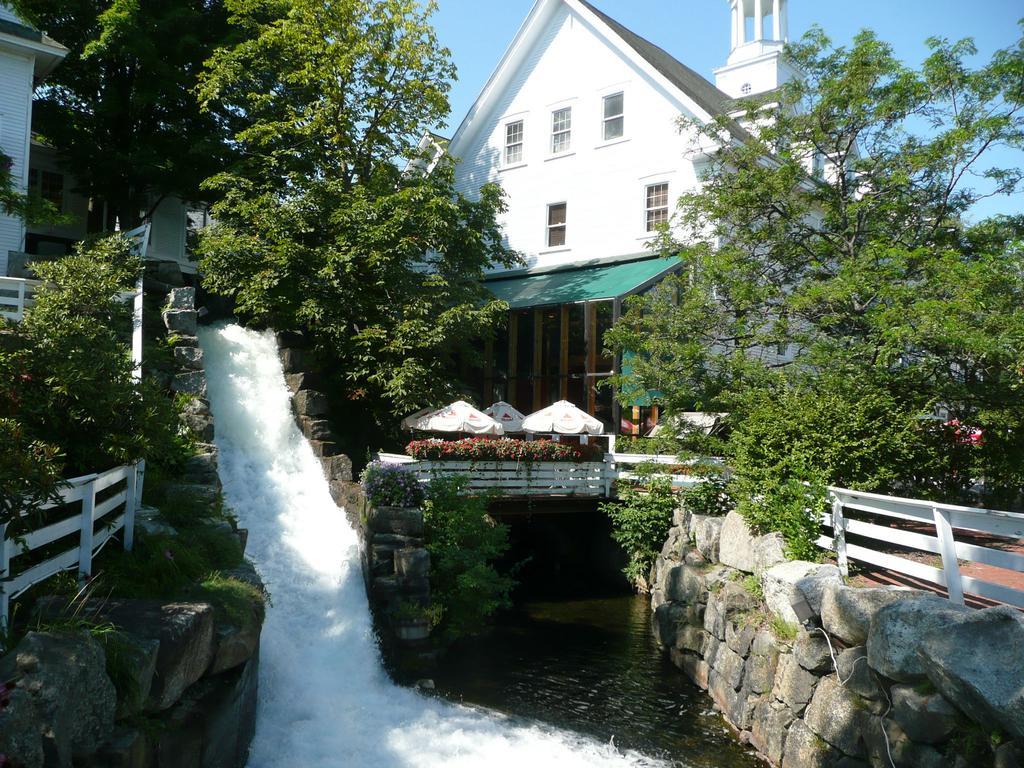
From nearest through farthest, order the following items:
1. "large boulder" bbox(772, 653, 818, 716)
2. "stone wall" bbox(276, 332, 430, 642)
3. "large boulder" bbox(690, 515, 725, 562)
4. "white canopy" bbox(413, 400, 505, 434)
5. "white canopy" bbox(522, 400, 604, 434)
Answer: "large boulder" bbox(772, 653, 818, 716)
"stone wall" bbox(276, 332, 430, 642)
"large boulder" bbox(690, 515, 725, 562)
"white canopy" bbox(413, 400, 505, 434)
"white canopy" bbox(522, 400, 604, 434)

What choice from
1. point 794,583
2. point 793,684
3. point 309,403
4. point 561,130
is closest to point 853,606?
point 794,583

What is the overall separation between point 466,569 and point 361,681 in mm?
2894

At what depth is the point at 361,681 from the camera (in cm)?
1066

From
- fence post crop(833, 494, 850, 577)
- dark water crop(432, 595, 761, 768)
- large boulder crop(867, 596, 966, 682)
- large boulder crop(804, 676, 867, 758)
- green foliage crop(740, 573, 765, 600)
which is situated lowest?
dark water crop(432, 595, 761, 768)

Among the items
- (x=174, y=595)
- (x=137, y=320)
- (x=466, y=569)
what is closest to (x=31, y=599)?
(x=174, y=595)

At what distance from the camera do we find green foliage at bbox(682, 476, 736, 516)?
530 inches

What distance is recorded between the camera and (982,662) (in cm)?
597

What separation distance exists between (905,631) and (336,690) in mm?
6681

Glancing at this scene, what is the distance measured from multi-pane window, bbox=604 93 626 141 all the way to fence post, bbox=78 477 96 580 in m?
19.6

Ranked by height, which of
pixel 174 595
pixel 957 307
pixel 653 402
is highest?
pixel 957 307

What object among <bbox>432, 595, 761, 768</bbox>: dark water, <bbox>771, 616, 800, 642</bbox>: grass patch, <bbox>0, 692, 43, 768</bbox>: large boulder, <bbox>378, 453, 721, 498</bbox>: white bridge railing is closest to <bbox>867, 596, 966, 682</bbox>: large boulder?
<bbox>771, 616, 800, 642</bbox>: grass patch

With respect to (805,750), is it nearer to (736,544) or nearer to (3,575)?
(736,544)

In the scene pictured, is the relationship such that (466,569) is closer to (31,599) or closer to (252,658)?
(252,658)

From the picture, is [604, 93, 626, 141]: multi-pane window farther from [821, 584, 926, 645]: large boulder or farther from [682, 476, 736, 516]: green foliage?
[821, 584, 926, 645]: large boulder
